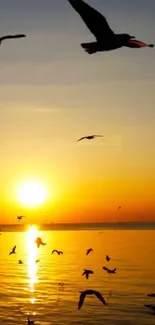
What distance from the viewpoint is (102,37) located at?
488 inches

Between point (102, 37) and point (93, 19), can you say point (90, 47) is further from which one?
point (93, 19)

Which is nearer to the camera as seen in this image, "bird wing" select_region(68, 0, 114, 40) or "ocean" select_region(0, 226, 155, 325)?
"bird wing" select_region(68, 0, 114, 40)

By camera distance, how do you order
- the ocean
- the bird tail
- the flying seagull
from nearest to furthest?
the flying seagull
the bird tail
the ocean

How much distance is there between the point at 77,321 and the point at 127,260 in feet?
141

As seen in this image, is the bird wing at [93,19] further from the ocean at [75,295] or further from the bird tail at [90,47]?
the ocean at [75,295]

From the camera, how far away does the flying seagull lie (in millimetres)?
11219

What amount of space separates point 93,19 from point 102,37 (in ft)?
3.25

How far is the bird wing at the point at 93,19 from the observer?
10.1 meters

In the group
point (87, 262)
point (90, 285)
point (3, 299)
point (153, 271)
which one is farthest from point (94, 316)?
point (87, 262)

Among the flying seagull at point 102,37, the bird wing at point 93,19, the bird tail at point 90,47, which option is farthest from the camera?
the bird tail at point 90,47

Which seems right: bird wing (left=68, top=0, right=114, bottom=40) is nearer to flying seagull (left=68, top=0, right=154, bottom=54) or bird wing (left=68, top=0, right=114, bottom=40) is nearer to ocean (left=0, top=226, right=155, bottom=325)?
flying seagull (left=68, top=0, right=154, bottom=54)

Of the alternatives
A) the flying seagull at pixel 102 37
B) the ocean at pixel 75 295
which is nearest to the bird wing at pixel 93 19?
the flying seagull at pixel 102 37

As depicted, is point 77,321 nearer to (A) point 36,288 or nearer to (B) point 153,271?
(A) point 36,288

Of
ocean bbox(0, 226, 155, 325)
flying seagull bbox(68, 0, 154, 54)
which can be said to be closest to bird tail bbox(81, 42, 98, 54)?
flying seagull bbox(68, 0, 154, 54)
